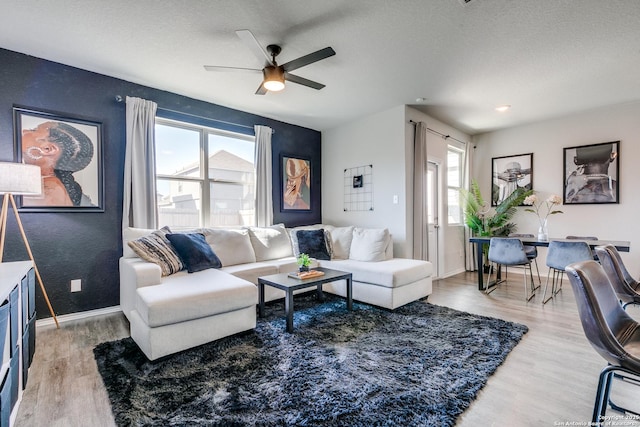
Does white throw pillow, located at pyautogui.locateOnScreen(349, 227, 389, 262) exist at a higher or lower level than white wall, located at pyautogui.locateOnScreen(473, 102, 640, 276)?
lower

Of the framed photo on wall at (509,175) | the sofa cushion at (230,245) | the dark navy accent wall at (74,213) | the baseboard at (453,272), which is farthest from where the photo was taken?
the framed photo on wall at (509,175)

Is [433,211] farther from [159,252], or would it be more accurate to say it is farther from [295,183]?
[159,252]

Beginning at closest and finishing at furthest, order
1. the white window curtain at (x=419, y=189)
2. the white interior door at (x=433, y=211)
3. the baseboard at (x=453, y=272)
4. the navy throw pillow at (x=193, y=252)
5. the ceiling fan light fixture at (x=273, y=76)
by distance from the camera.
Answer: the ceiling fan light fixture at (x=273, y=76) → the navy throw pillow at (x=193, y=252) → the white window curtain at (x=419, y=189) → the white interior door at (x=433, y=211) → the baseboard at (x=453, y=272)

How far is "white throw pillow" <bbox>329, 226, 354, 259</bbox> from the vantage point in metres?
4.12

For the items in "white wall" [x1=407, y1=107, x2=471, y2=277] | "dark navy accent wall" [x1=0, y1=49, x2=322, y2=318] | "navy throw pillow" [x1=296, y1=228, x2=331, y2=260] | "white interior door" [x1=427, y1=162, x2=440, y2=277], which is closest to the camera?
"dark navy accent wall" [x1=0, y1=49, x2=322, y2=318]

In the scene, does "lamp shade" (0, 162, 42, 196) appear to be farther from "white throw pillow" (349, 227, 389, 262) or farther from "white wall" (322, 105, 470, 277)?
"white wall" (322, 105, 470, 277)

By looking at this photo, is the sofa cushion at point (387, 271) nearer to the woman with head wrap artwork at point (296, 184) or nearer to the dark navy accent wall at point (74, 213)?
the woman with head wrap artwork at point (296, 184)

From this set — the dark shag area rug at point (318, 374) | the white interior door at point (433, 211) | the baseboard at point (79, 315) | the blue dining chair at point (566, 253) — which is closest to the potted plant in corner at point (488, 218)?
the white interior door at point (433, 211)

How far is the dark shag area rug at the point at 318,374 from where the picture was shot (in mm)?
1548

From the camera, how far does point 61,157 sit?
9.72 ft

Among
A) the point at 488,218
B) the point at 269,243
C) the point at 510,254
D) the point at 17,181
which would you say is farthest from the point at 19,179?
the point at 488,218

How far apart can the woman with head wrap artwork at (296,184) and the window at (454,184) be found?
8.15ft

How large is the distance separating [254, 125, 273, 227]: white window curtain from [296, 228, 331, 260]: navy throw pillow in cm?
64

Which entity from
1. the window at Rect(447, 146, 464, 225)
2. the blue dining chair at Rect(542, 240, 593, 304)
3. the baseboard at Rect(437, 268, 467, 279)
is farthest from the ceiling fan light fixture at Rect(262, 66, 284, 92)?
the baseboard at Rect(437, 268, 467, 279)
